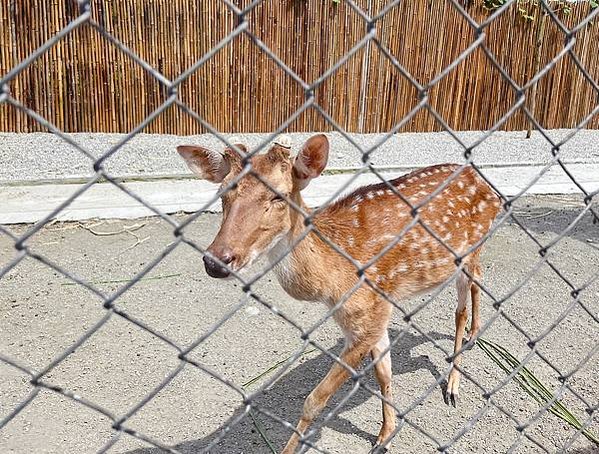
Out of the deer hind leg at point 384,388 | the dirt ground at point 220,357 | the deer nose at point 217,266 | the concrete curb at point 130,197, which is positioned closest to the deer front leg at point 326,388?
the dirt ground at point 220,357

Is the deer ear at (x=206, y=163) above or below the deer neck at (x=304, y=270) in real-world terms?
above

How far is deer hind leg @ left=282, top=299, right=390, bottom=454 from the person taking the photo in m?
2.97

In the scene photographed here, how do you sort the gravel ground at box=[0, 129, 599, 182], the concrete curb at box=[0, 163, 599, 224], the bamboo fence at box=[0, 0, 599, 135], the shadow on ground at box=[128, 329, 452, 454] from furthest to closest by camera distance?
the bamboo fence at box=[0, 0, 599, 135] < the gravel ground at box=[0, 129, 599, 182] < the concrete curb at box=[0, 163, 599, 224] < the shadow on ground at box=[128, 329, 452, 454]

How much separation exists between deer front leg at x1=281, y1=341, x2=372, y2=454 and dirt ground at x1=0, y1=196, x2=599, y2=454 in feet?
0.48

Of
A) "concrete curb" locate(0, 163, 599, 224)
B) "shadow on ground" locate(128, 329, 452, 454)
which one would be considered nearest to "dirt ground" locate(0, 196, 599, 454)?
"shadow on ground" locate(128, 329, 452, 454)

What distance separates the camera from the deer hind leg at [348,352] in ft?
9.75

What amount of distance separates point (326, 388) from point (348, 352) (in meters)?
0.21

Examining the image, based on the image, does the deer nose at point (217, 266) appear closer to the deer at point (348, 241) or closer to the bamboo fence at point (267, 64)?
the deer at point (348, 241)

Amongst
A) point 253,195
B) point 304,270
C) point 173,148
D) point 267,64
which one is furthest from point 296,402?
point 267,64

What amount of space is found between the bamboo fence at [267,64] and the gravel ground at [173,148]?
10.0 inches

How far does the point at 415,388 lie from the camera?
12.5 ft

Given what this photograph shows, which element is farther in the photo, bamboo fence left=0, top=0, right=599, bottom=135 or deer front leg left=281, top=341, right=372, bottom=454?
bamboo fence left=0, top=0, right=599, bottom=135

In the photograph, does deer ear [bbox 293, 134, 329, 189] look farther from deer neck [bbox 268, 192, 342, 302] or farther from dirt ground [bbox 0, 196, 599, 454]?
dirt ground [bbox 0, 196, 599, 454]

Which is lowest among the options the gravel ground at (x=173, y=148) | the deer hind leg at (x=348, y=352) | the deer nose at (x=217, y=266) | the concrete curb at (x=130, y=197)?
the gravel ground at (x=173, y=148)
